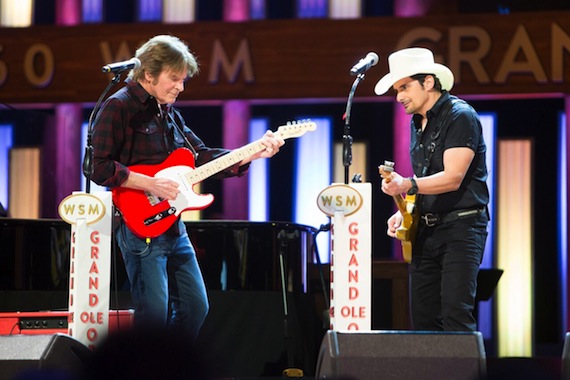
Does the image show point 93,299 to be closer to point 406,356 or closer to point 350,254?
point 350,254

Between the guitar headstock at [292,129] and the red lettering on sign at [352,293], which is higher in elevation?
the guitar headstock at [292,129]

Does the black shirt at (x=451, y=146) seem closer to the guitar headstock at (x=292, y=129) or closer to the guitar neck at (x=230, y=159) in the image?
the guitar headstock at (x=292, y=129)

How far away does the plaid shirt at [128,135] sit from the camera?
4469 mm

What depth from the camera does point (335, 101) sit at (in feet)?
28.7

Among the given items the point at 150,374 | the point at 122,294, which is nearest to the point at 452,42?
the point at 122,294

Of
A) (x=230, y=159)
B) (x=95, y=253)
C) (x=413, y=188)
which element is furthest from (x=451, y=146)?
(x=95, y=253)

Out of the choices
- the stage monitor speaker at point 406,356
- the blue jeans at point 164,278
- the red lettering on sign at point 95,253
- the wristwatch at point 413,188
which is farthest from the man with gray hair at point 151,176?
the stage monitor speaker at point 406,356

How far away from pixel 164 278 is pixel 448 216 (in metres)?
1.41

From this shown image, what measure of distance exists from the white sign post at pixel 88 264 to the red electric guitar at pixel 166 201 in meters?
0.27

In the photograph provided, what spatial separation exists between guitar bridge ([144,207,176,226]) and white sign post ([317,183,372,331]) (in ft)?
2.87

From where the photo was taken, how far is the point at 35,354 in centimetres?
321

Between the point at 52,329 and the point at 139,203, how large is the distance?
876 mm

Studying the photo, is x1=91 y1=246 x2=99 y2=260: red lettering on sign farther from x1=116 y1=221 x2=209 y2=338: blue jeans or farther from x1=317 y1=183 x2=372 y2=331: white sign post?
x1=317 y1=183 x2=372 y2=331: white sign post

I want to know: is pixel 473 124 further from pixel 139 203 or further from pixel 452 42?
pixel 452 42
